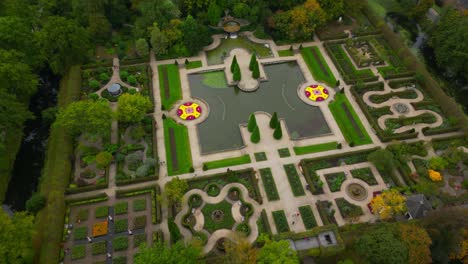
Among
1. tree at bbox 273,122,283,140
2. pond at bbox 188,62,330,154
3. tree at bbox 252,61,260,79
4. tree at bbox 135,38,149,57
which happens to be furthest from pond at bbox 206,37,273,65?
tree at bbox 273,122,283,140

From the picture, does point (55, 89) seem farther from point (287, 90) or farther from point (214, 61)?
point (287, 90)

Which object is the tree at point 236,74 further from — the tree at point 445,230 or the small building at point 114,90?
the tree at point 445,230

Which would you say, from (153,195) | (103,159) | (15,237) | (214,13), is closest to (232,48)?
(214,13)

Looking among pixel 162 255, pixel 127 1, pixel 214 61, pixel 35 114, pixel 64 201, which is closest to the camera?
pixel 162 255

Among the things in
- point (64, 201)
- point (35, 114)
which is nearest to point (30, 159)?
point (35, 114)

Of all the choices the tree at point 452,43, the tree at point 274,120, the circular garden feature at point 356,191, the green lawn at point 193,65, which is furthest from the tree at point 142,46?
the tree at point 452,43

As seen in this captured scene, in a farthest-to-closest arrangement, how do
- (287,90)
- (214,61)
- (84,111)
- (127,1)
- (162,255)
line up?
(127,1), (214,61), (287,90), (84,111), (162,255)
